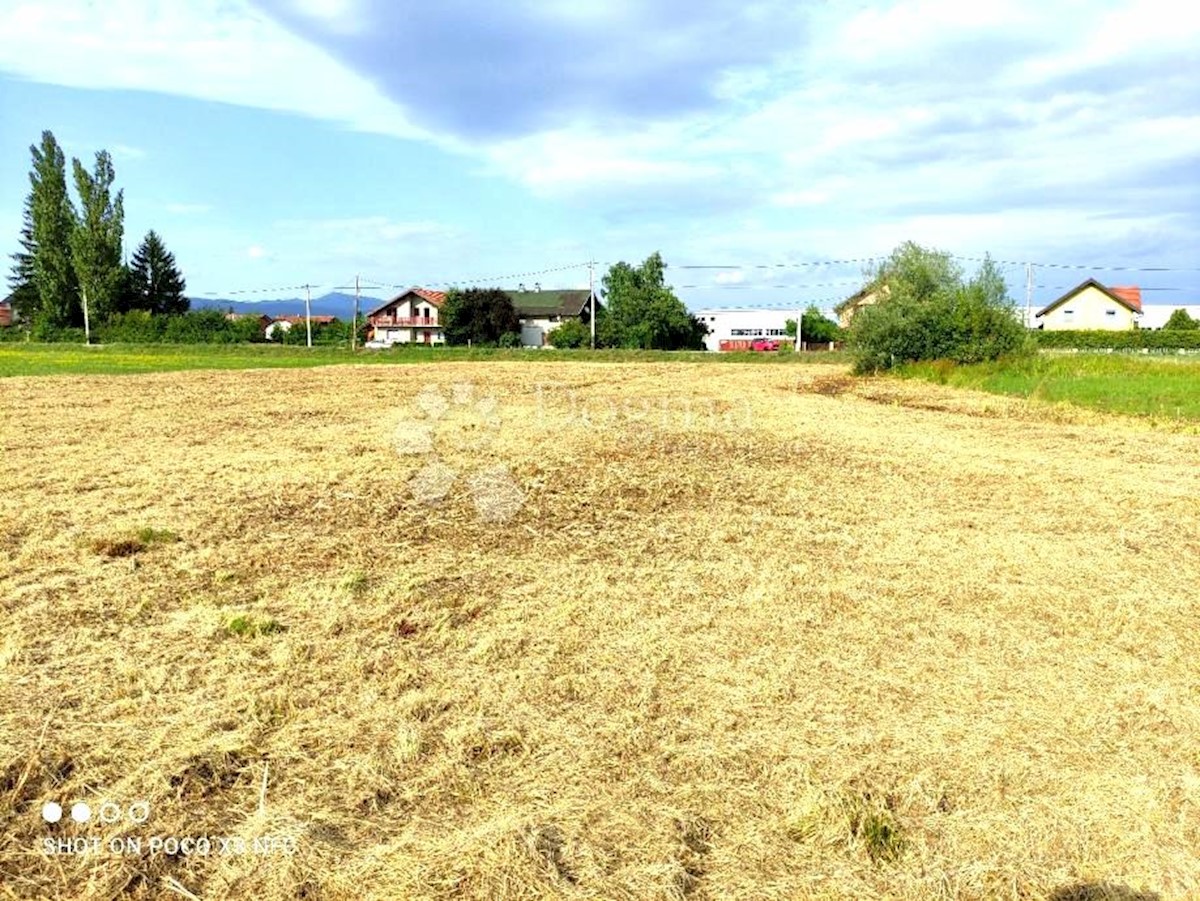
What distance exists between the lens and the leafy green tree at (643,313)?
59781 millimetres

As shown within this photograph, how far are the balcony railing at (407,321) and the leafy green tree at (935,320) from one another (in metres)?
52.0

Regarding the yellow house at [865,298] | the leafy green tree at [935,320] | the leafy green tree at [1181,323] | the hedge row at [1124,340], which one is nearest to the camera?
the leafy green tree at [935,320]

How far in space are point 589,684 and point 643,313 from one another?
57968 mm

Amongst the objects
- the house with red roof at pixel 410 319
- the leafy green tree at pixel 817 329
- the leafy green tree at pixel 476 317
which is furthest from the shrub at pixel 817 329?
the house with red roof at pixel 410 319

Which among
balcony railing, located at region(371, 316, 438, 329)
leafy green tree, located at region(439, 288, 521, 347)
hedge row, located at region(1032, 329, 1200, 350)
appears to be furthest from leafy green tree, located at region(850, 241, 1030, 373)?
balcony railing, located at region(371, 316, 438, 329)

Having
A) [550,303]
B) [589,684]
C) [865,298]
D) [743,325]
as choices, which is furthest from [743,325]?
[589,684]

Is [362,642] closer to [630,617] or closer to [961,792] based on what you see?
[630,617]

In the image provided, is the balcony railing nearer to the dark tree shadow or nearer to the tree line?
the tree line

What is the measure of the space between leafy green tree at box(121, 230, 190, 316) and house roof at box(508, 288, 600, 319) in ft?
93.3

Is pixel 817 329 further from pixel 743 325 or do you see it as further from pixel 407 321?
pixel 407 321

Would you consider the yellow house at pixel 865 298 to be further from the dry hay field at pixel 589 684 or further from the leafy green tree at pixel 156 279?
the leafy green tree at pixel 156 279

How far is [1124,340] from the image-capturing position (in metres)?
53.2

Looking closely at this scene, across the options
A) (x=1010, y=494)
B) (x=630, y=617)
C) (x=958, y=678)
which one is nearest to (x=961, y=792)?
(x=958, y=678)

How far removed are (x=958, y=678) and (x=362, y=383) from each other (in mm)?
21196
